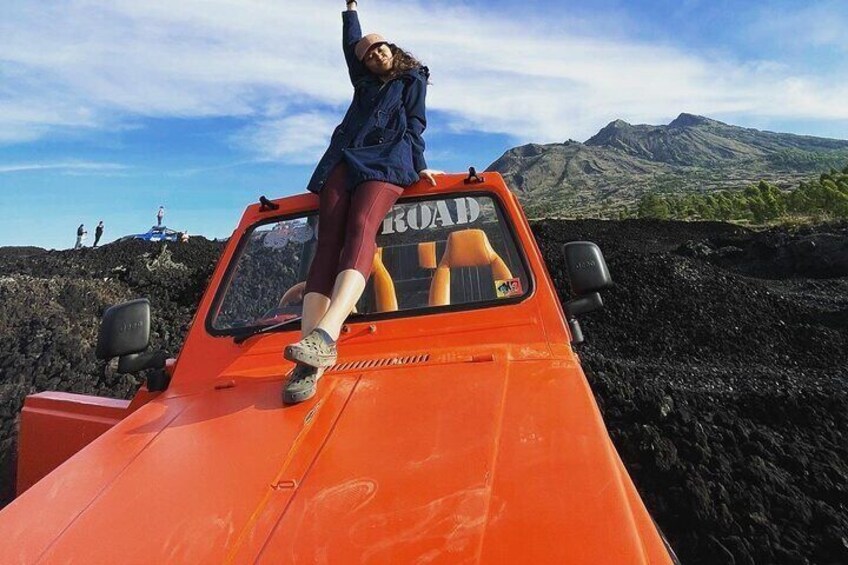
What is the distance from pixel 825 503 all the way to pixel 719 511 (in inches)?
21.4

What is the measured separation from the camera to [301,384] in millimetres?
1868

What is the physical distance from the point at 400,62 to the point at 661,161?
17962cm

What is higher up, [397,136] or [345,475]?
[397,136]

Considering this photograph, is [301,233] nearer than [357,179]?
No

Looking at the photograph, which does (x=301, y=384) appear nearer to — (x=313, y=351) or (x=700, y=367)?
(x=313, y=351)

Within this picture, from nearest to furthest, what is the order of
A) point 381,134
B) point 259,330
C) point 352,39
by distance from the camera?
point 259,330
point 381,134
point 352,39

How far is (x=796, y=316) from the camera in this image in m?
7.68

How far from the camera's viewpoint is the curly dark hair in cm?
273

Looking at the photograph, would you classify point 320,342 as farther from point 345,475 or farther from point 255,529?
point 255,529

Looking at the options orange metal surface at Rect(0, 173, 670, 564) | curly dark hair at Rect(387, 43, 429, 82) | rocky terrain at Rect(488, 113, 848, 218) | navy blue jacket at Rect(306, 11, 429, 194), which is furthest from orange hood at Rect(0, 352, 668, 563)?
rocky terrain at Rect(488, 113, 848, 218)

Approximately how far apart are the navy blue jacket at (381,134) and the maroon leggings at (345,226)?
1.8 inches

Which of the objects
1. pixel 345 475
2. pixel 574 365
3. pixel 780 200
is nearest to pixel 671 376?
pixel 574 365

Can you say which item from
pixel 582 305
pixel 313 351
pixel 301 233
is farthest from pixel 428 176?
pixel 313 351

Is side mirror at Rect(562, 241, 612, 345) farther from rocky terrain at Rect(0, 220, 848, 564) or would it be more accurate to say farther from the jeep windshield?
rocky terrain at Rect(0, 220, 848, 564)
